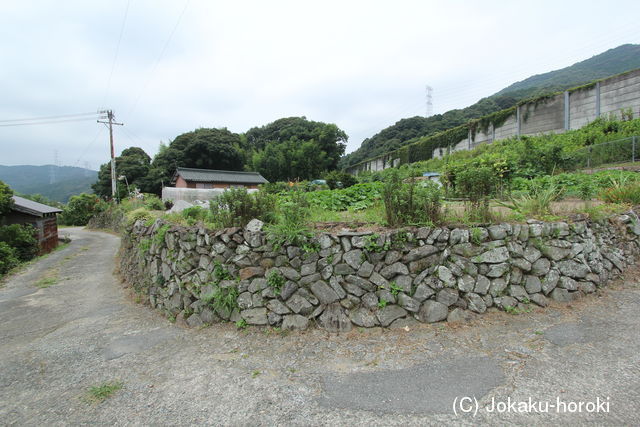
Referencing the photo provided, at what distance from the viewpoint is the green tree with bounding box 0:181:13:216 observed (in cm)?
1037

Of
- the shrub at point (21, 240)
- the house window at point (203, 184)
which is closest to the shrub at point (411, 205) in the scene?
the shrub at point (21, 240)

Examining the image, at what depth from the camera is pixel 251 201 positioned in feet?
13.3

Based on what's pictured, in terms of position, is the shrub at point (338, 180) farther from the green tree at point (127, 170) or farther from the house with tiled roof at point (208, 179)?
the green tree at point (127, 170)

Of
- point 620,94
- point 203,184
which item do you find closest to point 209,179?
point 203,184

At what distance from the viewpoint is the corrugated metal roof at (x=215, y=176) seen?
91.3 feet

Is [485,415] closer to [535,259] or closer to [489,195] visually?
[535,259]

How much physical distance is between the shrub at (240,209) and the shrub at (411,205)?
159cm

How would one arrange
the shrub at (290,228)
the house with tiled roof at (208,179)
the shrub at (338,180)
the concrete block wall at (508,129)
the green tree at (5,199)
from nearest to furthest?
the shrub at (290,228) < the green tree at (5,199) < the shrub at (338,180) < the concrete block wall at (508,129) < the house with tiled roof at (208,179)

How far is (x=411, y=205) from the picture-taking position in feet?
12.0

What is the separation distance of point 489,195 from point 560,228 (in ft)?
3.16

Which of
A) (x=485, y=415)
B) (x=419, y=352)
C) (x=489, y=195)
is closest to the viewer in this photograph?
(x=485, y=415)

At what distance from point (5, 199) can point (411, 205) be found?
1431 cm

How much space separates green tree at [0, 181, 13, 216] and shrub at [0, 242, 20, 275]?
1825 millimetres

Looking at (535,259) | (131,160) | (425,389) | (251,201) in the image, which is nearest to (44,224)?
(251,201)
